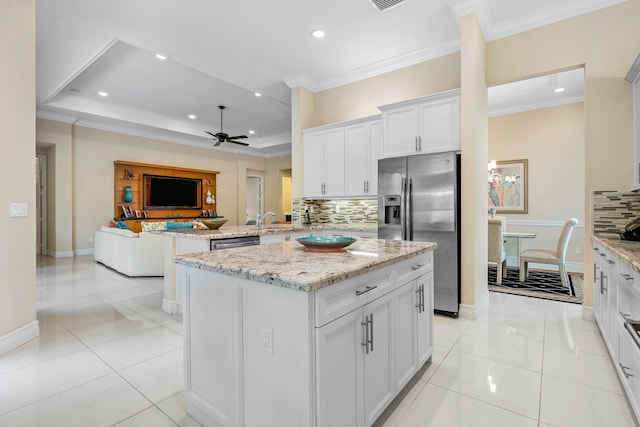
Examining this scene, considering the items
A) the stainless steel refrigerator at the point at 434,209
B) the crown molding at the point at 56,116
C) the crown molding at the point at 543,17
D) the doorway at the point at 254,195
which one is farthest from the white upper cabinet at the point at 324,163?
the doorway at the point at 254,195

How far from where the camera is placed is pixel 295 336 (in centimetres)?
121

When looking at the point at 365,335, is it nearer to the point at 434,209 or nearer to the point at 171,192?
the point at 434,209

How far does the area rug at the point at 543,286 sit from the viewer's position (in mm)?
3919

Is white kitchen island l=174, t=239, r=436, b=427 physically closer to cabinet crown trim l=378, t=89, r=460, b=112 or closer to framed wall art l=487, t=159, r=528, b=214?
cabinet crown trim l=378, t=89, r=460, b=112

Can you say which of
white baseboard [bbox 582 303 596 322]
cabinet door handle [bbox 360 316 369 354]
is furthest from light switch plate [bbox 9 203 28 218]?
white baseboard [bbox 582 303 596 322]

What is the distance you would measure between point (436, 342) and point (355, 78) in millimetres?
3756

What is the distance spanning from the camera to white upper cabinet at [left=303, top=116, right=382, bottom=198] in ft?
14.1

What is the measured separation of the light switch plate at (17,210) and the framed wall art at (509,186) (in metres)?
6.82

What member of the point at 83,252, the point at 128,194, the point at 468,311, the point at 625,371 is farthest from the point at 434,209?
the point at 83,252

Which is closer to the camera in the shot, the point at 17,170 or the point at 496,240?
the point at 17,170

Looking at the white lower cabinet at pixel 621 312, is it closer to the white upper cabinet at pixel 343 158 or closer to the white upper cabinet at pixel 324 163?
the white upper cabinet at pixel 343 158

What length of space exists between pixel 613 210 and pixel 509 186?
129 inches

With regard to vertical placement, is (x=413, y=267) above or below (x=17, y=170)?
below

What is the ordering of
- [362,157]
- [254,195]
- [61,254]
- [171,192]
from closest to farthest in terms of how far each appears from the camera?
[362,157] → [61,254] → [171,192] → [254,195]
